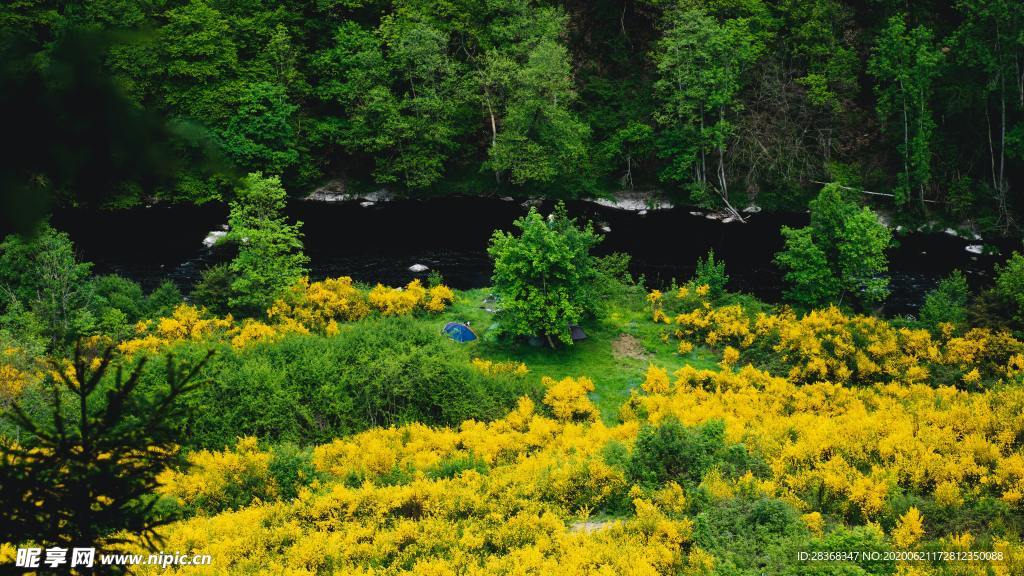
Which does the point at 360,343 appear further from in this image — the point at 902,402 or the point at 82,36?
the point at 82,36

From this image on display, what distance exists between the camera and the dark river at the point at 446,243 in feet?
103

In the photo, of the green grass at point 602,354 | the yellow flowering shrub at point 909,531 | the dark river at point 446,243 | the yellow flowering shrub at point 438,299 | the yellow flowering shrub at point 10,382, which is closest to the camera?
the yellow flowering shrub at point 909,531

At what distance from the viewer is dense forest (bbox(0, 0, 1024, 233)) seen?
123 ft

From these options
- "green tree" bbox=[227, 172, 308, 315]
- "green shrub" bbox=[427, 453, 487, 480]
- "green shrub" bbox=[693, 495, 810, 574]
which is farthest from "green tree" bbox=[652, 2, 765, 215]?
"green shrub" bbox=[693, 495, 810, 574]

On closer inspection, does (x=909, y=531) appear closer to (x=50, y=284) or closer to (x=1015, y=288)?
(x=1015, y=288)

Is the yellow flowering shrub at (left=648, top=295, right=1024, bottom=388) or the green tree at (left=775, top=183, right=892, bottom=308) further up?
the green tree at (left=775, top=183, right=892, bottom=308)

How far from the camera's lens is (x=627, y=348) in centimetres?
2236

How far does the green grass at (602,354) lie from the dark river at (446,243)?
7.14 metres

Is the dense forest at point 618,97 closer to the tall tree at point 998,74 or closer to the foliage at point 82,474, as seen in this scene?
the tall tree at point 998,74

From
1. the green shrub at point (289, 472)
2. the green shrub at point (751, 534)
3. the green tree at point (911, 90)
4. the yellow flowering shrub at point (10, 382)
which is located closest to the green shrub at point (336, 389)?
the green shrub at point (289, 472)

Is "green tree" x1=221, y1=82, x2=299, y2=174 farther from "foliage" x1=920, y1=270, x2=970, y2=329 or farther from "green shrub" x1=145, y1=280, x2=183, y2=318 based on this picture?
"foliage" x1=920, y1=270, x2=970, y2=329

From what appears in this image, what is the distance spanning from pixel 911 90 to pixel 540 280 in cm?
2750

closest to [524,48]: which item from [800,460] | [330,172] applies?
[330,172]

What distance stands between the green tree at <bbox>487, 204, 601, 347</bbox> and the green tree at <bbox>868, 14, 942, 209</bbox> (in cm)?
2473
